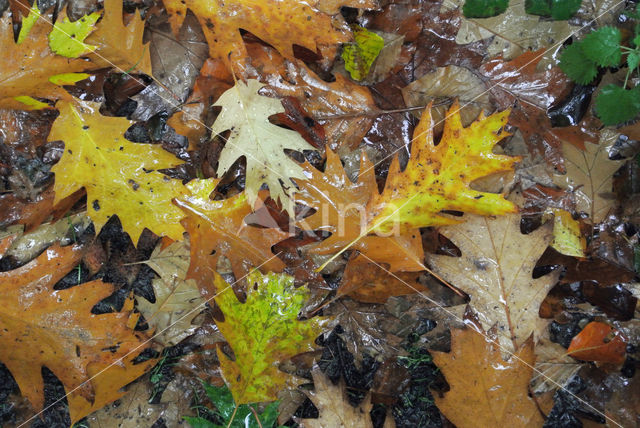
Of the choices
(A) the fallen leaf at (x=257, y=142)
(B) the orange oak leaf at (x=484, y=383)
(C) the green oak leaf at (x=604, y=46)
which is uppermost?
(C) the green oak leaf at (x=604, y=46)

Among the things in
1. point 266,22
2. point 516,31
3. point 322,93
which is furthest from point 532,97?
point 266,22

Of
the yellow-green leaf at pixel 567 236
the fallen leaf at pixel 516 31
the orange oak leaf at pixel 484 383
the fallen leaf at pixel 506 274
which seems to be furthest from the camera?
the fallen leaf at pixel 516 31

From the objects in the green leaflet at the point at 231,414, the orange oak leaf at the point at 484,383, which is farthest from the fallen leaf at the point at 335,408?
the orange oak leaf at the point at 484,383

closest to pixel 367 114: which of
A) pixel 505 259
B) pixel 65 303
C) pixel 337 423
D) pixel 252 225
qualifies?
pixel 252 225

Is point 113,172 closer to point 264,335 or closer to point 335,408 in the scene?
point 264,335

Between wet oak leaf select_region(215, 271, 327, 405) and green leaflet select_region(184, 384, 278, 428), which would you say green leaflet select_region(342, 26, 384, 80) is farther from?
green leaflet select_region(184, 384, 278, 428)

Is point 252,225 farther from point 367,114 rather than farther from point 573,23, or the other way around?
point 573,23

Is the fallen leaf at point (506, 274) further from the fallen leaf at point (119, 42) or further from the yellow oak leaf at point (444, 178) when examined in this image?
the fallen leaf at point (119, 42)
